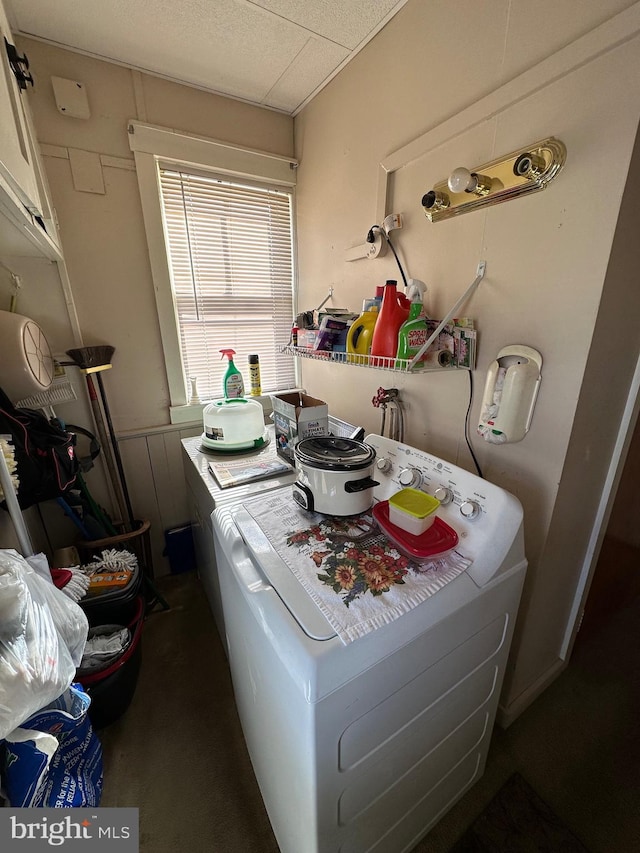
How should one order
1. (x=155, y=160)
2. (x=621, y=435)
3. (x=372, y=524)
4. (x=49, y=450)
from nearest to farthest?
(x=372, y=524), (x=621, y=435), (x=49, y=450), (x=155, y=160)

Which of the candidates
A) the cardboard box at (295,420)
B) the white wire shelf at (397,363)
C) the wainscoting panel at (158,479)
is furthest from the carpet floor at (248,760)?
the white wire shelf at (397,363)

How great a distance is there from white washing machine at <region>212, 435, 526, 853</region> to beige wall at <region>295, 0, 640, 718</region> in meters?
0.31

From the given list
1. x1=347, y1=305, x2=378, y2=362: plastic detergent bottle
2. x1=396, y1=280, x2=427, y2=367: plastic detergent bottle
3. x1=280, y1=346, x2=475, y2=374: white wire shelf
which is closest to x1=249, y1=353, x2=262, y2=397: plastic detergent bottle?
x1=280, y1=346, x2=475, y2=374: white wire shelf

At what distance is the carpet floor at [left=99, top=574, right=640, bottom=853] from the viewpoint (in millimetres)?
1087

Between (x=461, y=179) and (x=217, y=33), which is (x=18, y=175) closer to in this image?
(x=217, y=33)

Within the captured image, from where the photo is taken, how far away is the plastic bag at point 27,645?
679 millimetres

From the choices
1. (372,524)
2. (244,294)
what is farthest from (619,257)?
(244,294)

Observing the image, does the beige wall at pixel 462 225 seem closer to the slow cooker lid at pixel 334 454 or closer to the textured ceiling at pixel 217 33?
the textured ceiling at pixel 217 33

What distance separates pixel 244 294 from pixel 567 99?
165 cm

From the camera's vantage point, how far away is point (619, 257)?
0.87 m

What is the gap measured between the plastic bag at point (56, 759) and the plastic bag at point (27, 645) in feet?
0.34

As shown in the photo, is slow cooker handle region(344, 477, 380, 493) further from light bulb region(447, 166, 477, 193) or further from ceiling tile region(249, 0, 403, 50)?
ceiling tile region(249, 0, 403, 50)

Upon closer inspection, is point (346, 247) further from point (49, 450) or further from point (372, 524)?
point (49, 450)

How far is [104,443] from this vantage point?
5.86 feet
